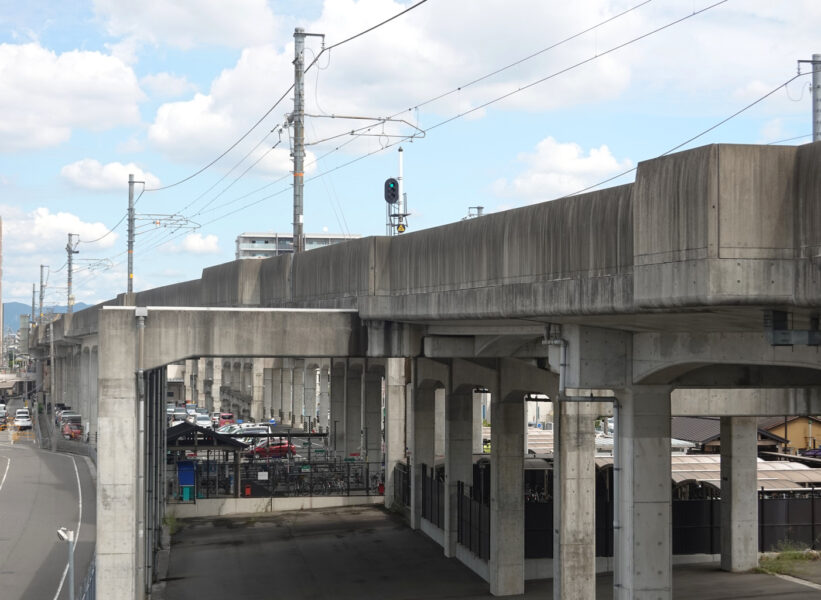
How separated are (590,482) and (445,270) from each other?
7627 mm

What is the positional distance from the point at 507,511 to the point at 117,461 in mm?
11124

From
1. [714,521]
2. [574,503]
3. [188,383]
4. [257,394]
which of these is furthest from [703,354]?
[188,383]

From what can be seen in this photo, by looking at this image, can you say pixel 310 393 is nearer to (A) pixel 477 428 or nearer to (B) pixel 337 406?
(B) pixel 337 406

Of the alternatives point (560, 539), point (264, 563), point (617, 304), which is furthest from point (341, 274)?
point (617, 304)

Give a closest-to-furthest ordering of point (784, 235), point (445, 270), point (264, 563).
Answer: point (784, 235)
point (445, 270)
point (264, 563)

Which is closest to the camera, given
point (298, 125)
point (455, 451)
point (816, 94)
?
point (816, 94)

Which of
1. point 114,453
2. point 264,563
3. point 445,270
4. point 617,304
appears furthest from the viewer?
point 264,563

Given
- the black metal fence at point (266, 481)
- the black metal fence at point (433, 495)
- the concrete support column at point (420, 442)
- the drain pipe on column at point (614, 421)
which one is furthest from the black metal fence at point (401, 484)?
the drain pipe on column at point (614, 421)

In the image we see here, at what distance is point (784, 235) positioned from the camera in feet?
37.8

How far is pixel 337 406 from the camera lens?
202 feet

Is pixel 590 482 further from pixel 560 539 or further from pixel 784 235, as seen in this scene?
pixel 784 235

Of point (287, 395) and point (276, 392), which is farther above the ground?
point (276, 392)

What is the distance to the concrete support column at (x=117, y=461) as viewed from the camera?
852 inches

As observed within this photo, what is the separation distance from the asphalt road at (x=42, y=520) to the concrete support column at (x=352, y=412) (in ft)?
44.2
